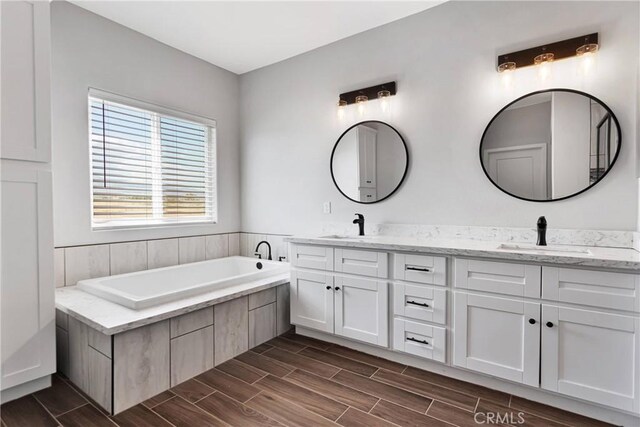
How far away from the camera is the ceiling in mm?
2715

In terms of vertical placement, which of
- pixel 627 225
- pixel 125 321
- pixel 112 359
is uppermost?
pixel 627 225

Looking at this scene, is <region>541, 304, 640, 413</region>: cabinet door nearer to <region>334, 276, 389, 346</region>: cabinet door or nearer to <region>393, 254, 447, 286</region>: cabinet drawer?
<region>393, 254, 447, 286</region>: cabinet drawer

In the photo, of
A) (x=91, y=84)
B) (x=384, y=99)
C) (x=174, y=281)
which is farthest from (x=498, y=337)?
(x=91, y=84)

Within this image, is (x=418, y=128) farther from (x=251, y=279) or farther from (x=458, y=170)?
(x=251, y=279)

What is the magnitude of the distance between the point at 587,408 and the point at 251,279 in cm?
236

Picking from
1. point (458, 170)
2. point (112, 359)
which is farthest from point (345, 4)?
point (112, 359)

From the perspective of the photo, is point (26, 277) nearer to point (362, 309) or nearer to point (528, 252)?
point (362, 309)

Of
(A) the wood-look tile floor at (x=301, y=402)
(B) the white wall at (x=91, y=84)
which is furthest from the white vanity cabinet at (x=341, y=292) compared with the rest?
(B) the white wall at (x=91, y=84)

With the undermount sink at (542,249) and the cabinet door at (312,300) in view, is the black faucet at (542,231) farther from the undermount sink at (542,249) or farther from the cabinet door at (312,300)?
the cabinet door at (312,300)

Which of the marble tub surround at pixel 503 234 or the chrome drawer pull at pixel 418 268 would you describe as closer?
the marble tub surround at pixel 503 234

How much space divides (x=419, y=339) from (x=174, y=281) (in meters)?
2.32

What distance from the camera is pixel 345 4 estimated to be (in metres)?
2.72

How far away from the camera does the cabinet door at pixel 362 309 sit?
2.45 m
